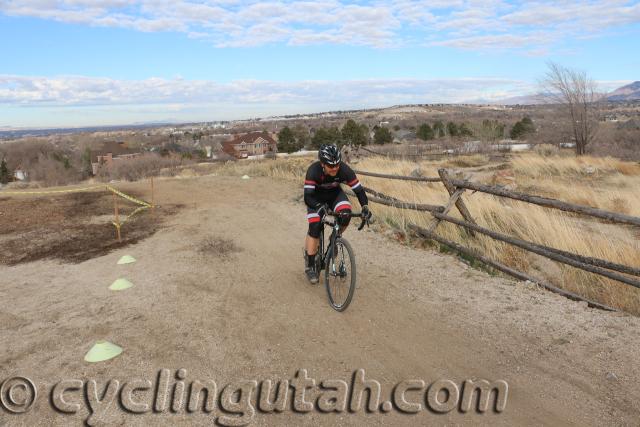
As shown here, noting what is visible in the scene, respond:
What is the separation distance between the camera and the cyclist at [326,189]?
17.1 feet

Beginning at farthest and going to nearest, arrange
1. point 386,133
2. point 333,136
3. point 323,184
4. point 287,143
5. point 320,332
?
point 287,143, point 386,133, point 333,136, point 323,184, point 320,332

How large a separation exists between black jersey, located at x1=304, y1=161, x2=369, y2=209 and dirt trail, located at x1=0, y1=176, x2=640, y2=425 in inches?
47.6

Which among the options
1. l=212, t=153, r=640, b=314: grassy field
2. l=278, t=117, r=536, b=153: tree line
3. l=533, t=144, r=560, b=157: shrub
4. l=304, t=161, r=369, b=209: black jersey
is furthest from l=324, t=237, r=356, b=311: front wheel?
l=533, t=144, r=560, b=157: shrub

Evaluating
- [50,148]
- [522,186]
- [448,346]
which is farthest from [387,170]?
[50,148]

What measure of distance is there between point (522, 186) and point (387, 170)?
4.40 m

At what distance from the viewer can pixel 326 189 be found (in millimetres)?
5605

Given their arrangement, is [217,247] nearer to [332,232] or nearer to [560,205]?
[332,232]

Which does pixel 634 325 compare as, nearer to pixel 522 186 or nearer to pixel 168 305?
pixel 168 305

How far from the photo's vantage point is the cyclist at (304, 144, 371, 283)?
520 cm

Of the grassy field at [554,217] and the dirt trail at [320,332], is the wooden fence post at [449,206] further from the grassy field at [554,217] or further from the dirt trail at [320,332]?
the dirt trail at [320,332]

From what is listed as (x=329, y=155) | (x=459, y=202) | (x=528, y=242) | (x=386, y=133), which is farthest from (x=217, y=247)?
(x=386, y=133)

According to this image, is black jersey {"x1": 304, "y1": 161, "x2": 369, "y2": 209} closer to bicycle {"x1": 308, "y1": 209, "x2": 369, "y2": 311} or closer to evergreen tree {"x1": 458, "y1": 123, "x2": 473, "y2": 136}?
bicycle {"x1": 308, "y1": 209, "x2": 369, "y2": 311}

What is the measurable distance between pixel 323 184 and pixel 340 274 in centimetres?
109

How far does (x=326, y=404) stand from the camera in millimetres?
3498
